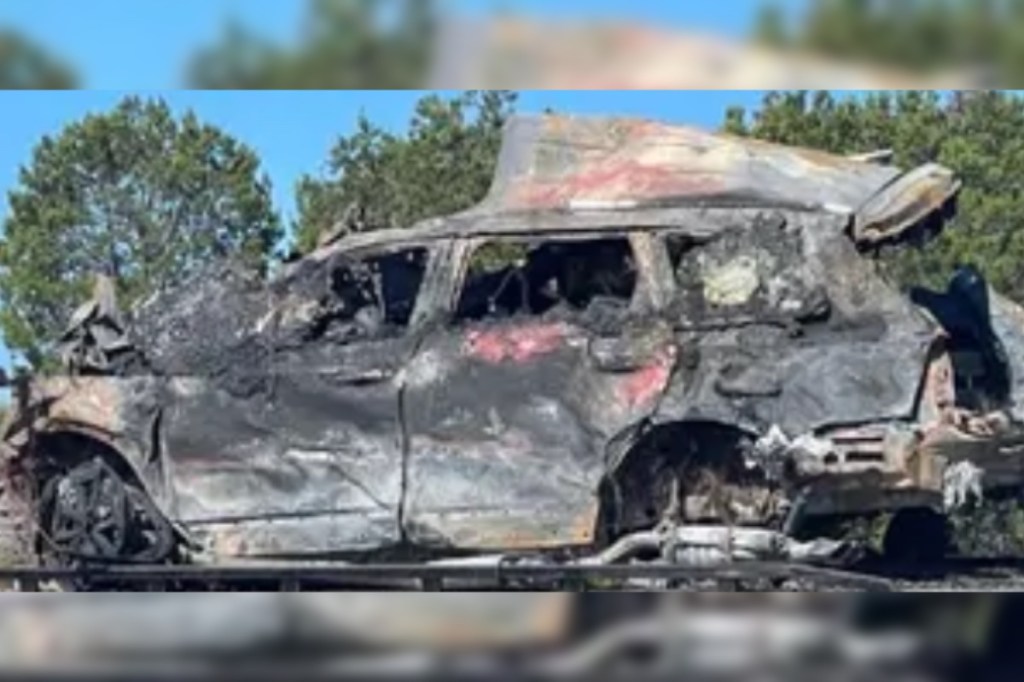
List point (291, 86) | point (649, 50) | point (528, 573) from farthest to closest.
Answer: point (528, 573), point (291, 86), point (649, 50)

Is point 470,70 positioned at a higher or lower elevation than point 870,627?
higher

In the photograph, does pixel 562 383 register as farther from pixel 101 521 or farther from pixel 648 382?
pixel 101 521

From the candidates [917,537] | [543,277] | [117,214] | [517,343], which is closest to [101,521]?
[517,343]

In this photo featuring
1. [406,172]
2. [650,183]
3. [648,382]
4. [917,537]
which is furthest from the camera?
[406,172]

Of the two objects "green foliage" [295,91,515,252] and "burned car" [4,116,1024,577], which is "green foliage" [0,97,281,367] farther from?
"burned car" [4,116,1024,577]

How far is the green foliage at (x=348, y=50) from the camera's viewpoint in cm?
443

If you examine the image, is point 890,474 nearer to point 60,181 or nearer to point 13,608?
point 13,608

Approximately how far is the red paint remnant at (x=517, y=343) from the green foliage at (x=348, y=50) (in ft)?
9.92

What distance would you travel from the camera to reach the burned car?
730 cm

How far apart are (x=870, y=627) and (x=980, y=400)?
207 inches

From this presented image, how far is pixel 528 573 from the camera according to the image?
22.9ft

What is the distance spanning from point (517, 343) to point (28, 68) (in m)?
2.87

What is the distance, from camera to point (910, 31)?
4.30 meters

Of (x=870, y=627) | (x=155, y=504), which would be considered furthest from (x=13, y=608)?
(x=155, y=504)
